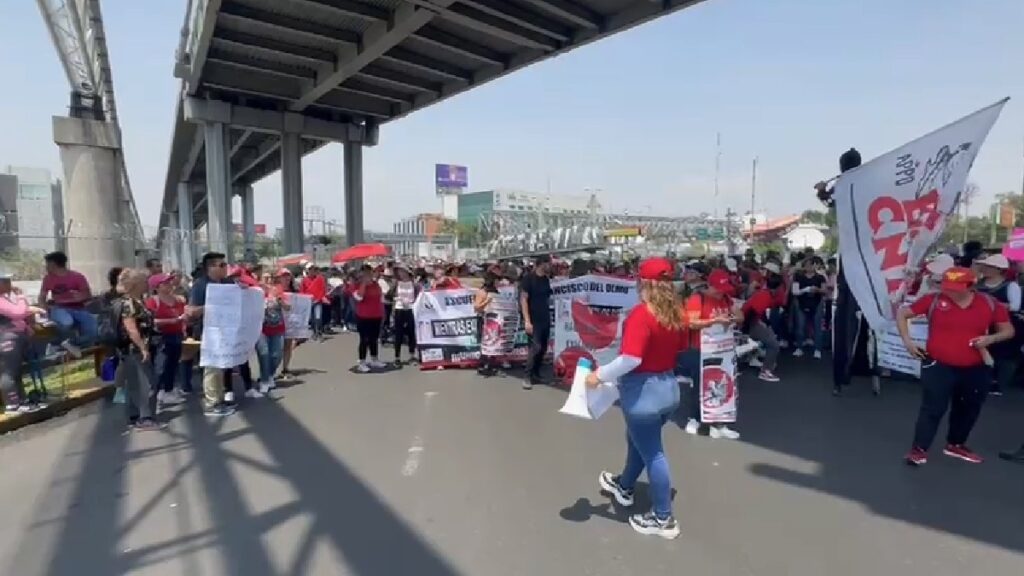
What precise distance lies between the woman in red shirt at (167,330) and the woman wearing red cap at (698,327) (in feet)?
19.7

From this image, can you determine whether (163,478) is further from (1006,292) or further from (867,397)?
(1006,292)

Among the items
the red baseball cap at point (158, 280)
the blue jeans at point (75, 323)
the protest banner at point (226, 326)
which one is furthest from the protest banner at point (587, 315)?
the blue jeans at point (75, 323)

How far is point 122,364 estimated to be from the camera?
253 inches

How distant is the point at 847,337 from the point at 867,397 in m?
0.78

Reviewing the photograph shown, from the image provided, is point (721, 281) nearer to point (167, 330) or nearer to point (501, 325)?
point (501, 325)

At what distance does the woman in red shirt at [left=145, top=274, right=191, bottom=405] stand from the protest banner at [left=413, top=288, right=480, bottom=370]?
145 inches

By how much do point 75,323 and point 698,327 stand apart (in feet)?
28.0

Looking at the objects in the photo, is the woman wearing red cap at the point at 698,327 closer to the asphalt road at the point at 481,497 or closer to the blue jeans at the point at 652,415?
the asphalt road at the point at 481,497

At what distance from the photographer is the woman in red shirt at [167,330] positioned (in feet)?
24.0

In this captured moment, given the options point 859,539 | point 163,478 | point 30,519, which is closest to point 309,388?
point 163,478

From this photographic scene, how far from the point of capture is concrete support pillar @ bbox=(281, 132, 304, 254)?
34531 mm

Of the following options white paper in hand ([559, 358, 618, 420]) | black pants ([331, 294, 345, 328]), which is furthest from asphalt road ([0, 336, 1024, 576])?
black pants ([331, 294, 345, 328])

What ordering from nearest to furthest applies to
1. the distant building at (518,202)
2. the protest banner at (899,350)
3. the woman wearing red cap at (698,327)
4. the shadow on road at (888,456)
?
1. the shadow on road at (888,456)
2. the woman wearing red cap at (698,327)
3. the protest banner at (899,350)
4. the distant building at (518,202)

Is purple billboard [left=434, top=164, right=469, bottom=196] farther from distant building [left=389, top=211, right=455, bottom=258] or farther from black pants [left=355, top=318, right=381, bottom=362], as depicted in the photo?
black pants [left=355, top=318, right=381, bottom=362]
